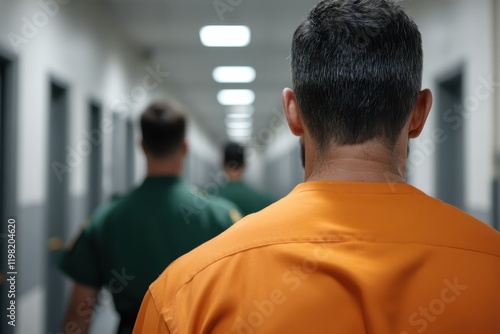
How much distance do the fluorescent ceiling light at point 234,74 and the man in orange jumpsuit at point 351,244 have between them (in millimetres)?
6649

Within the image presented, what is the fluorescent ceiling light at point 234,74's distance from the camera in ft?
24.4

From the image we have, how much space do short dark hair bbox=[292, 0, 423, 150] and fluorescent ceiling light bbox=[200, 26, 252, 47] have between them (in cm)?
482

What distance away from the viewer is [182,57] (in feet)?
22.6

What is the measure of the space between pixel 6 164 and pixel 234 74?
5.38 m

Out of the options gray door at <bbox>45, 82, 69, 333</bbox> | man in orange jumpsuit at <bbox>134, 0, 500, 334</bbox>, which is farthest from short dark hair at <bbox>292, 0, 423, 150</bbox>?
gray door at <bbox>45, 82, 69, 333</bbox>

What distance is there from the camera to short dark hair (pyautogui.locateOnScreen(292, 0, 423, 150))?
76 cm

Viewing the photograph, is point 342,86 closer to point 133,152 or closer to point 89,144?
point 89,144

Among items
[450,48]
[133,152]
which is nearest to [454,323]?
[450,48]

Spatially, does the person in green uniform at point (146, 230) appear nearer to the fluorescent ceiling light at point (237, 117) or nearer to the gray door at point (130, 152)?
the gray door at point (130, 152)

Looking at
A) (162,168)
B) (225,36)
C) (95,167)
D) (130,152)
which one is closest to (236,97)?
(130,152)

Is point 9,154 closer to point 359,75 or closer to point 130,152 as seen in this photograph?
point 359,75

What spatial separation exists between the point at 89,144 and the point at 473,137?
9.45ft

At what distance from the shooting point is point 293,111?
0.84 metres

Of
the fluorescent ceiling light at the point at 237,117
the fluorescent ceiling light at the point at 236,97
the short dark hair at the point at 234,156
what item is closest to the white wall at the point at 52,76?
the short dark hair at the point at 234,156
